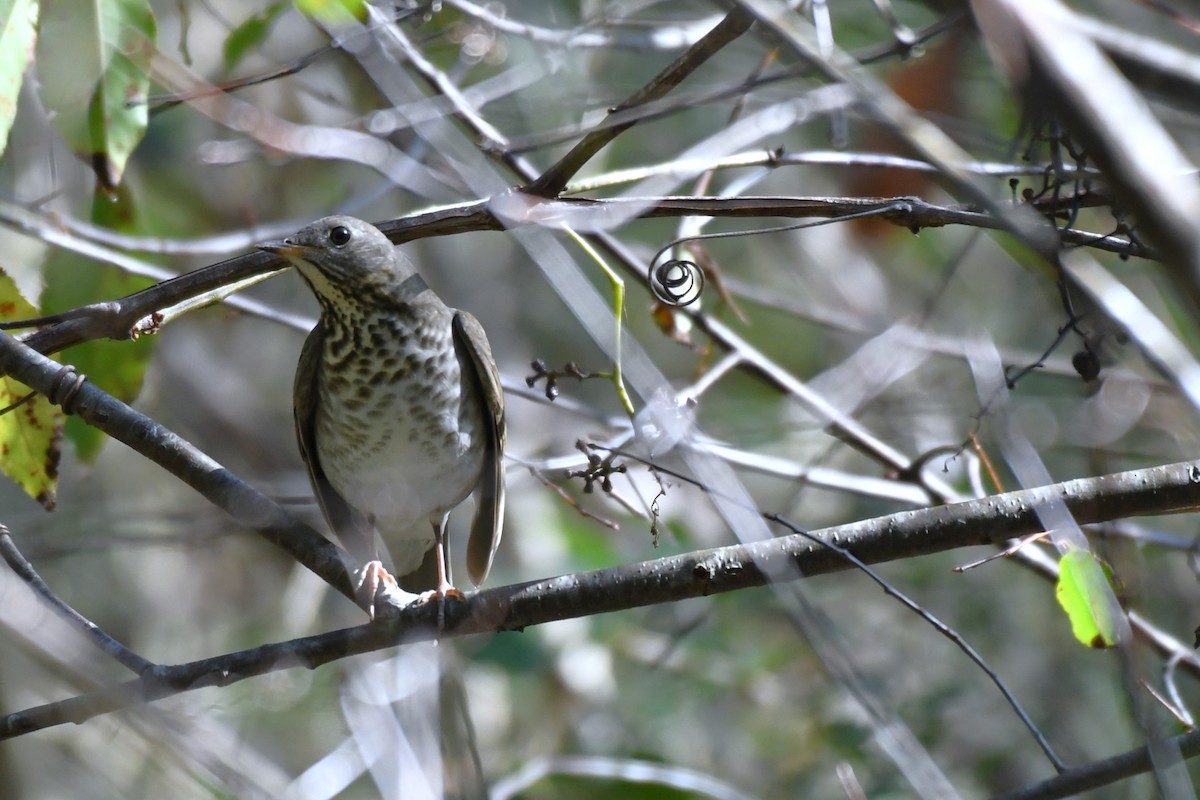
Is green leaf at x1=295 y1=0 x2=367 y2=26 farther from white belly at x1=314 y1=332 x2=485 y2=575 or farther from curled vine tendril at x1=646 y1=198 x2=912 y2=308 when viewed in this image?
white belly at x1=314 y1=332 x2=485 y2=575

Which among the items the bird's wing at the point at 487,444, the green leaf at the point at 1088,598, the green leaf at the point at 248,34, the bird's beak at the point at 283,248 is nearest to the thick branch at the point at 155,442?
the bird's beak at the point at 283,248

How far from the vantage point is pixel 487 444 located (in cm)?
431

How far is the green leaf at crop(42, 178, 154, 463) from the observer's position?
3.56 meters

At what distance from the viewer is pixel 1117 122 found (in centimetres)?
95

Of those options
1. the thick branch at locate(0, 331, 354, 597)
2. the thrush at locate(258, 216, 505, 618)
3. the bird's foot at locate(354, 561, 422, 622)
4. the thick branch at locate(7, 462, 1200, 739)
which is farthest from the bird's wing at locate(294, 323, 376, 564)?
the thick branch at locate(7, 462, 1200, 739)

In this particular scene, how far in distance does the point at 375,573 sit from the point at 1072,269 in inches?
93.2

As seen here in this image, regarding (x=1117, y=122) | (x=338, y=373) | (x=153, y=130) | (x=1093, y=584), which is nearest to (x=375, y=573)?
(x=338, y=373)

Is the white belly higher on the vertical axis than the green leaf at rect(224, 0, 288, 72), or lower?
lower

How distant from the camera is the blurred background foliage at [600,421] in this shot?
4.51 meters

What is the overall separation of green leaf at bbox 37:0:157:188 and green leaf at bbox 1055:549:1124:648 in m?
2.48

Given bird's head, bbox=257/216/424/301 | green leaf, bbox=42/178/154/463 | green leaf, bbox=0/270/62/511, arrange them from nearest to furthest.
→ green leaf, bbox=0/270/62/511 → green leaf, bbox=42/178/154/463 → bird's head, bbox=257/216/424/301

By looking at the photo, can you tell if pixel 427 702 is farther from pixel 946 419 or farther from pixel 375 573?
pixel 946 419

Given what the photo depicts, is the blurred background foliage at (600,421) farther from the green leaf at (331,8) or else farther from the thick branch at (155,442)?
the thick branch at (155,442)

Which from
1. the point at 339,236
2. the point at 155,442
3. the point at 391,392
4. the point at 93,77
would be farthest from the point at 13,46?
the point at 391,392
